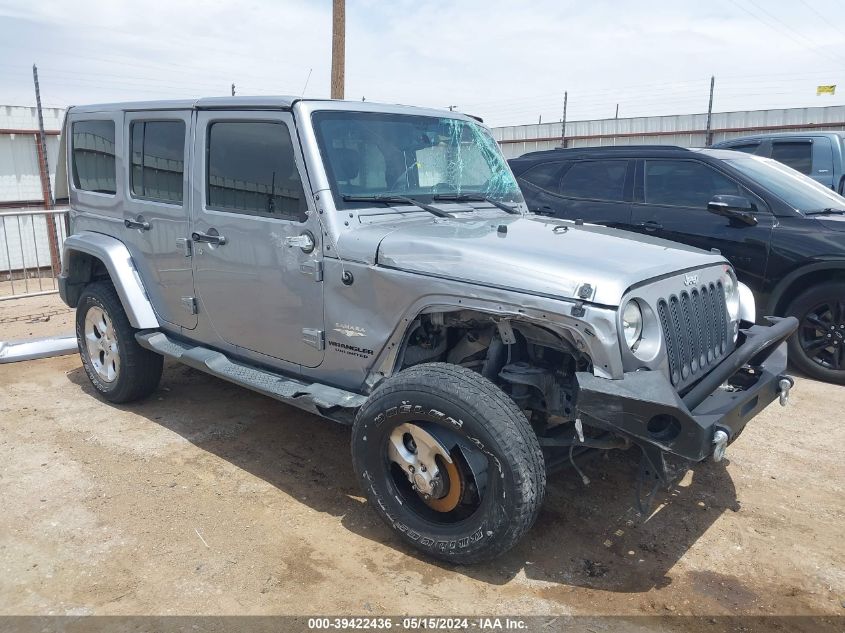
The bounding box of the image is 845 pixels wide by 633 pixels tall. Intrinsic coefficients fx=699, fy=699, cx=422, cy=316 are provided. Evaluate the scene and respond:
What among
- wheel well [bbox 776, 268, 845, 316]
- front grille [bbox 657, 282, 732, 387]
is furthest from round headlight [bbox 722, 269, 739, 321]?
wheel well [bbox 776, 268, 845, 316]

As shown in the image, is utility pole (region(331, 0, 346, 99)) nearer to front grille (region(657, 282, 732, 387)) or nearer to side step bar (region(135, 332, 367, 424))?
side step bar (region(135, 332, 367, 424))

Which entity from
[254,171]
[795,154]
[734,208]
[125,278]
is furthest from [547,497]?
[795,154]

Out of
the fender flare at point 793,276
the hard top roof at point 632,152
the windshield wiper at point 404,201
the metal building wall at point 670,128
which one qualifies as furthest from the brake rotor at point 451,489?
the metal building wall at point 670,128

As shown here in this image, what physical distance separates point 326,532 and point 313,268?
132 cm

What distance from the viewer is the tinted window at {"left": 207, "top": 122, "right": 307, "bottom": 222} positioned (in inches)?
145

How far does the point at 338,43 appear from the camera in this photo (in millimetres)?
10492

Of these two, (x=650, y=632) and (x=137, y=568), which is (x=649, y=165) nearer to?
(x=650, y=632)

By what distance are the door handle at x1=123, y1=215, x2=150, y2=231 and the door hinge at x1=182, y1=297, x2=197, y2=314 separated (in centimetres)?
57

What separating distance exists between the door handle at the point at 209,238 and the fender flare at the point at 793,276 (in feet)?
14.4

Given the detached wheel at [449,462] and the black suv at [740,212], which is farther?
the black suv at [740,212]

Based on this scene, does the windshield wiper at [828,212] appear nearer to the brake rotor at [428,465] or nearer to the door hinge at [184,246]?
the brake rotor at [428,465]

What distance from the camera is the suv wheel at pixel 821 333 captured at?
5543mm

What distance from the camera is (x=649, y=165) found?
21.6ft

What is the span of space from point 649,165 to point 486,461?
4.57m
